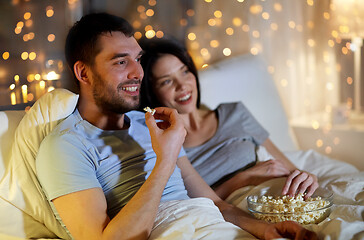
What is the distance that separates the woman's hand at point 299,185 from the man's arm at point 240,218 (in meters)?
0.17

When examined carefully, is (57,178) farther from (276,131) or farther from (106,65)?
(276,131)

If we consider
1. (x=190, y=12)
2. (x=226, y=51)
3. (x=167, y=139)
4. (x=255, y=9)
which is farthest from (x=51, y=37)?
(x=255, y=9)

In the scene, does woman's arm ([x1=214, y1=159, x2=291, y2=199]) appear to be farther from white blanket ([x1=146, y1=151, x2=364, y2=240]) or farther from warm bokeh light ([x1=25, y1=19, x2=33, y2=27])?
warm bokeh light ([x1=25, y1=19, x2=33, y2=27])

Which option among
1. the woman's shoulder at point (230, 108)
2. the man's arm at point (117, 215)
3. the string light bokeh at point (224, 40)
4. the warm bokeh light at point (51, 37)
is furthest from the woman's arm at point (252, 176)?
the warm bokeh light at point (51, 37)

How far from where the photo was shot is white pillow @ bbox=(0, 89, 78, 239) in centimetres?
127

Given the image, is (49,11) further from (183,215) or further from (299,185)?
(299,185)

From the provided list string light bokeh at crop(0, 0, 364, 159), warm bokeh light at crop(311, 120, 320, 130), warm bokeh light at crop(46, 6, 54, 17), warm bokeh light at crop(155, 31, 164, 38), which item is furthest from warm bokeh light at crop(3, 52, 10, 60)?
warm bokeh light at crop(311, 120, 320, 130)

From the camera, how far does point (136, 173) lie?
1338 mm

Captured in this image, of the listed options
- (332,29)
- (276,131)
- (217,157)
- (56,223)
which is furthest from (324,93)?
(56,223)

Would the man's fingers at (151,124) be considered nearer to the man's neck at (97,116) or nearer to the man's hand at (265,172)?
the man's neck at (97,116)

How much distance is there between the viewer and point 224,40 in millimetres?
2705

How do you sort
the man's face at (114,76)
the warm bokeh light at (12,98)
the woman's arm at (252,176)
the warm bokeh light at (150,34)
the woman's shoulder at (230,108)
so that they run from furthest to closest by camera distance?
the warm bokeh light at (150,34)
the woman's shoulder at (230,108)
the woman's arm at (252,176)
the warm bokeh light at (12,98)
the man's face at (114,76)

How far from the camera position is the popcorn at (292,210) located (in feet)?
4.08

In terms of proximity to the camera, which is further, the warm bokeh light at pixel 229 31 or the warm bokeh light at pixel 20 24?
the warm bokeh light at pixel 229 31
